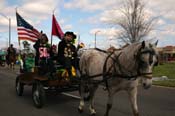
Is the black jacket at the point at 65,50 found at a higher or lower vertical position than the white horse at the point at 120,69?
higher

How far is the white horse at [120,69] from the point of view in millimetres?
6504

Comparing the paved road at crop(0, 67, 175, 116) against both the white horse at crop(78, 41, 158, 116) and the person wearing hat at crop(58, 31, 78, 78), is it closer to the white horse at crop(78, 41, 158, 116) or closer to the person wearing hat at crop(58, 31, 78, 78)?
the white horse at crop(78, 41, 158, 116)

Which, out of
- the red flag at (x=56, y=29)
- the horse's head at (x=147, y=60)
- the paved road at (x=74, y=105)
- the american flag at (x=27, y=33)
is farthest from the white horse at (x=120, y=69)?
the american flag at (x=27, y=33)

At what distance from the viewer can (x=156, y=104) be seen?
10.5m

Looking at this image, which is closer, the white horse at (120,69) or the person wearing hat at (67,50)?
the white horse at (120,69)

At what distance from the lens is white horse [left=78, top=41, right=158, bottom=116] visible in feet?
21.3

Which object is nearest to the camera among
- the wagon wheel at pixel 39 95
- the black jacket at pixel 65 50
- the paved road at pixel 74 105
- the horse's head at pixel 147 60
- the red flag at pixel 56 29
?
the horse's head at pixel 147 60

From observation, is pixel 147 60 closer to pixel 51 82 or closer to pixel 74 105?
pixel 51 82

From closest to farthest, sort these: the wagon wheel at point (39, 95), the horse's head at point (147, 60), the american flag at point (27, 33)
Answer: the horse's head at point (147, 60) → the wagon wheel at point (39, 95) → the american flag at point (27, 33)

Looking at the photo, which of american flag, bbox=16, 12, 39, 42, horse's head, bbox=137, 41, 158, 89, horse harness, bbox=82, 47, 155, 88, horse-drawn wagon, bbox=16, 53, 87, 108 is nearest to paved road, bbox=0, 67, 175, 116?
horse-drawn wagon, bbox=16, 53, 87, 108

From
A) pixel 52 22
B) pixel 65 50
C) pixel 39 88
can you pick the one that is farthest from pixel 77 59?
pixel 52 22

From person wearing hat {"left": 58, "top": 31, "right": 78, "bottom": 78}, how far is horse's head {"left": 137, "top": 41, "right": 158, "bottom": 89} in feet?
11.6

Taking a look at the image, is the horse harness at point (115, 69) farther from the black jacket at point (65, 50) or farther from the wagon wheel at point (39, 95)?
the wagon wheel at point (39, 95)

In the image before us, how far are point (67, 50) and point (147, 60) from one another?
384 cm
